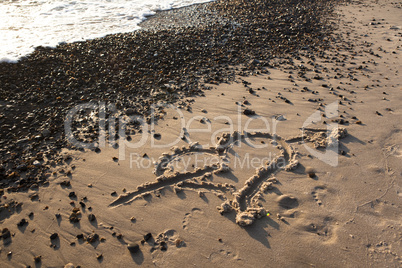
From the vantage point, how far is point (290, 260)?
111 inches

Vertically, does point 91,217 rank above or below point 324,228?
below

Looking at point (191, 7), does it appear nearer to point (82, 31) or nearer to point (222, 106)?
point (82, 31)

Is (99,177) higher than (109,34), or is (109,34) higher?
(109,34)

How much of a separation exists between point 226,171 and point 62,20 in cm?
1005

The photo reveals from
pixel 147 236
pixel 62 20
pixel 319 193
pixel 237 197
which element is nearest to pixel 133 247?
pixel 147 236

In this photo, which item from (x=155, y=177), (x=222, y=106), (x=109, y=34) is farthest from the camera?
(x=109, y=34)

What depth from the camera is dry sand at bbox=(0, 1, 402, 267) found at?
2.94m

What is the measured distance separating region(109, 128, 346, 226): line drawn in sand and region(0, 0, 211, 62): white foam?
20.3 feet

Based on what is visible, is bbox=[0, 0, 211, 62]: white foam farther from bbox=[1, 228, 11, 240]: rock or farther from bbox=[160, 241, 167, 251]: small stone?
bbox=[160, 241, 167, 251]: small stone

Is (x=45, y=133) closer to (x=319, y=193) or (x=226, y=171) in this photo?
(x=226, y=171)

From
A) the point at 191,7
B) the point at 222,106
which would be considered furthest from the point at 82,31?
the point at 222,106

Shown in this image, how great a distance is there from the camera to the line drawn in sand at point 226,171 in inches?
133

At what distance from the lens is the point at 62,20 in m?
10.3

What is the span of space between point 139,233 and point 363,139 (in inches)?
148
